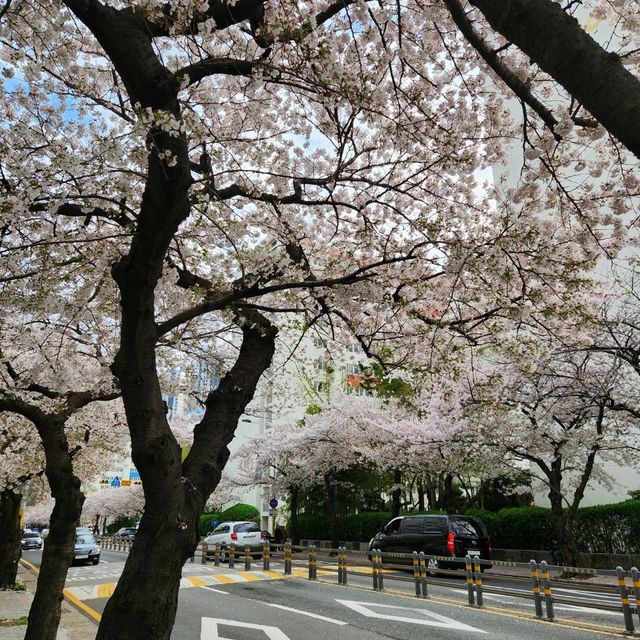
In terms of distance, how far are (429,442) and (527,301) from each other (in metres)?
13.9

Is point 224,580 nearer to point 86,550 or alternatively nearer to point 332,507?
point 332,507

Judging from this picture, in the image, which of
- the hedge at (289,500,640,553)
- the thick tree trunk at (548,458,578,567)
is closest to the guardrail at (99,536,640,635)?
the thick tree trunk at (548,458,578,567)

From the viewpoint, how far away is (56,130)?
6.62m

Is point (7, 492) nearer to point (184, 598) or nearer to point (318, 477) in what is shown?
point (184, 598)

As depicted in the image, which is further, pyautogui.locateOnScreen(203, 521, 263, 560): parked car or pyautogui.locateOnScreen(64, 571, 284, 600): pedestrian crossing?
pyautogui.locateOnScreen(203, 521, 263, 560): parked car

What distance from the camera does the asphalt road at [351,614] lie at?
834 centimetres

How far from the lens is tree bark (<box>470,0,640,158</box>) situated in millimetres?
1913

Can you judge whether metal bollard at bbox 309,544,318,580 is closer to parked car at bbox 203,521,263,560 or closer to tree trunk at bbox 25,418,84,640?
parked car at bbox 203,521,263,560

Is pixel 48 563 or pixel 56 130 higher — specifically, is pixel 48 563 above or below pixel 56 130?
below

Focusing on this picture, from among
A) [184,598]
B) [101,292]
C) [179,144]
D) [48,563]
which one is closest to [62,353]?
[101,292]

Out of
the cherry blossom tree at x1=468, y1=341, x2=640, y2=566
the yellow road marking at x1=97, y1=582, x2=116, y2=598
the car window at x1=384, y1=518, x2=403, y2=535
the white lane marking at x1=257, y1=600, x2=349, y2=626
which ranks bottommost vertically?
the yellow road marking at x1=97, y1=582, x2=116, y2=598

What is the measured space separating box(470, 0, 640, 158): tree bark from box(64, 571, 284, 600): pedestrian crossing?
14.9 m

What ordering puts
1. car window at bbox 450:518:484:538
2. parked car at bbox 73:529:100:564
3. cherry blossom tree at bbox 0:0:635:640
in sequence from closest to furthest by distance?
cherry blossom tree at bbox 0:0:635:640
car window at bbox 450:518:484:538
parked car at bbox 73:529:100:564

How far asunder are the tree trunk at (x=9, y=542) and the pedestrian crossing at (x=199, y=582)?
169 centimetres
